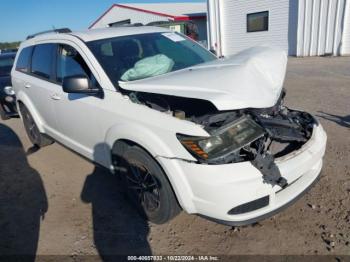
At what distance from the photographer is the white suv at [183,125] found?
93.2 inches

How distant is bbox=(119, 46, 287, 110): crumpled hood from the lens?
8.00 feet

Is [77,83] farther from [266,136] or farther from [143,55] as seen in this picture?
[266,136]

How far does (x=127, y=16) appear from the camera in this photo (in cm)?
2719

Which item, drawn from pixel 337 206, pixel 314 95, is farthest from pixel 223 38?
pixel 337 206

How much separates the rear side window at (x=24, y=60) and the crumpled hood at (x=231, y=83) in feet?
8.95

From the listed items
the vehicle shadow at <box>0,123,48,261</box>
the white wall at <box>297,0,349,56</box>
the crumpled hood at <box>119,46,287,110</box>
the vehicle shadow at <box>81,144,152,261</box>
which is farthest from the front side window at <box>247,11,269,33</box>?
the vehicle shadow at <box>81,144,152,261</box>

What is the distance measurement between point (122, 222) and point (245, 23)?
53.3ft

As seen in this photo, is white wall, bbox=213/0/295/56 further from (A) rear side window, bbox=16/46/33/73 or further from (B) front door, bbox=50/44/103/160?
(B) front door, bbox=50/44/103/160

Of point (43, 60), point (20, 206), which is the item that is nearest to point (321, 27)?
point (43, 60)

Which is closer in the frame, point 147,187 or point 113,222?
point 147,187

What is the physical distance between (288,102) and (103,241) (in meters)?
5.45

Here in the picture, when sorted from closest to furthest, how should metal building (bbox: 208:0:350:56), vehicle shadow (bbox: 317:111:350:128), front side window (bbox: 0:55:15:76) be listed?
vehicle shadow (bbox: 317:111:350:128) → front side window (bbox: 0:55:15:76) → metal building (bbox: 208:0:350:56)

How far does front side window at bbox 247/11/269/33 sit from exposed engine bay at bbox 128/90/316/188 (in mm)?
14731

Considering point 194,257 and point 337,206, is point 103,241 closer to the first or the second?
point 194,257
